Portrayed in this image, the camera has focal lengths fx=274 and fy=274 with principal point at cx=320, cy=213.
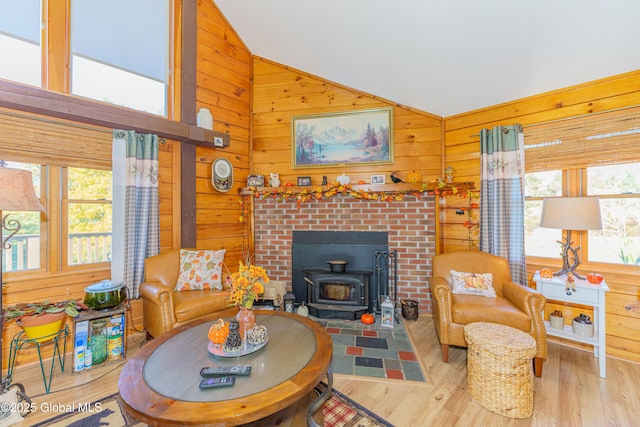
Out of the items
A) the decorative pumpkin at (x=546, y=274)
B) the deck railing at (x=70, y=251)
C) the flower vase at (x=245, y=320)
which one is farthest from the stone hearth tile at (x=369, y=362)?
the deck railing at (x=70, y=251)

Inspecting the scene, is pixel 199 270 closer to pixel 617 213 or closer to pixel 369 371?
pixel 369 371

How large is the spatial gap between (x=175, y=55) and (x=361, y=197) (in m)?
2.82

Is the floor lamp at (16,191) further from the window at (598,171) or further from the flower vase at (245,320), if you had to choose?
the window at (598,171)

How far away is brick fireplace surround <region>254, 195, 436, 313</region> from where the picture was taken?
3.45 metres

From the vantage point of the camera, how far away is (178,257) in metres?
3.01

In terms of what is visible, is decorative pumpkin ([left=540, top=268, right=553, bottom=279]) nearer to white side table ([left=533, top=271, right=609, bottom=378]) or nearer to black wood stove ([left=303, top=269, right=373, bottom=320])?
white side table ([left=533, top=271, right=609, bottom=378])

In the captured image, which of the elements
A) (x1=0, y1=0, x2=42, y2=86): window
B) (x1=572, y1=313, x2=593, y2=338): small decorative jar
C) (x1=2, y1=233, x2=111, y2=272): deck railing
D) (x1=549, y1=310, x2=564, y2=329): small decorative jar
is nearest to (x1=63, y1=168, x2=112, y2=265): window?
(x1=2, y1=233, x2=111, y2=272): deck railing

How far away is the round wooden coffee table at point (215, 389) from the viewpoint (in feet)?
3.53

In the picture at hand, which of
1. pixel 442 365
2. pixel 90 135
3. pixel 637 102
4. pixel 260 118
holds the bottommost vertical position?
pixel 442 365

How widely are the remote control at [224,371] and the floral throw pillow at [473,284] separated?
215 cm

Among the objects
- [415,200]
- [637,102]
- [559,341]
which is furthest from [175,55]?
[559,341]

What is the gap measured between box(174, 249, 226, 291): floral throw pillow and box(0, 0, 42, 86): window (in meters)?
1.99

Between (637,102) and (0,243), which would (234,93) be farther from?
(637,102)

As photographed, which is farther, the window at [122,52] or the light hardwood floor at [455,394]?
the window at [122,52]
